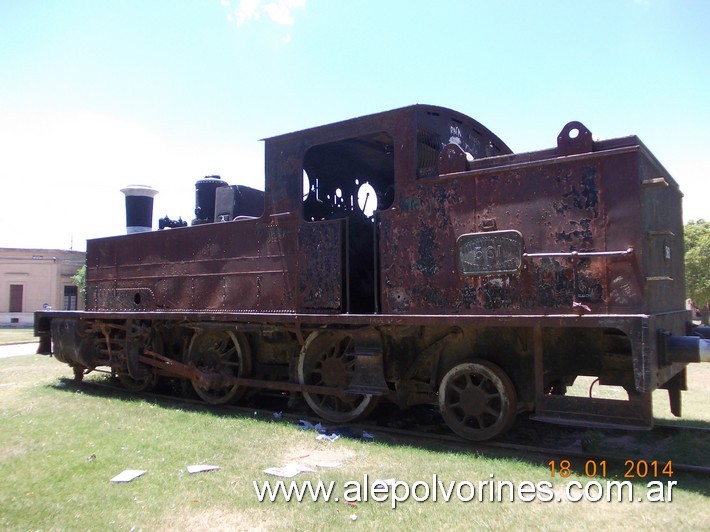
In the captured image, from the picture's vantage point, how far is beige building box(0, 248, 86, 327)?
38.4 meters

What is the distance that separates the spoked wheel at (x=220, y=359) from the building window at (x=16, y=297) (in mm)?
37121

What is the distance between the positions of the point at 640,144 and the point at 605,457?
8.98 feet

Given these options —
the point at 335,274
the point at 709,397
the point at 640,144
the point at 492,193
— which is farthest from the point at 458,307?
the point at 709,397

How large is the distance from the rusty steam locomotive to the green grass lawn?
679mm

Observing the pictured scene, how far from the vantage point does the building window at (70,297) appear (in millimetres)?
39625

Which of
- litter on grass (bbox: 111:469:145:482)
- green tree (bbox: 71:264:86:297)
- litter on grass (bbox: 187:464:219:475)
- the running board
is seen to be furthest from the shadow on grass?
green tree (bbox: 71:264:86:297)

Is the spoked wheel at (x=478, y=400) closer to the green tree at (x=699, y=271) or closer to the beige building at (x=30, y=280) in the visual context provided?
the green tree at (x=699, y=271)

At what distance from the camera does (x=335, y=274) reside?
6.32m

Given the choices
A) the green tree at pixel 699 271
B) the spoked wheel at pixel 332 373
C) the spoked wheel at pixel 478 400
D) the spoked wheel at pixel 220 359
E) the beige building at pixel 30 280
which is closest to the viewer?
the spoked wheel at pixel 478 400

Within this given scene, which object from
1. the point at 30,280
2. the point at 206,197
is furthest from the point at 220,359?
the point at 30,280

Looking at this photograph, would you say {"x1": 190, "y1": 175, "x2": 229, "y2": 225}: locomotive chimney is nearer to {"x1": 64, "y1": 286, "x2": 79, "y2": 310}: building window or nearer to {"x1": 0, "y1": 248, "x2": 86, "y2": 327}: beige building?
{"x1": 0, "y1": 248, "x2": 86, "y2": 327}: beige building

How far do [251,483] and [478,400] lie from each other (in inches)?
92.3

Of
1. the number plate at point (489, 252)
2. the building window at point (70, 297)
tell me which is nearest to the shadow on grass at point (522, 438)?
the number plate at point (489, 252)

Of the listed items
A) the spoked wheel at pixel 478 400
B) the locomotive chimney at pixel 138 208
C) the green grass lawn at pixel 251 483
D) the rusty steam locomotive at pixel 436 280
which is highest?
the locomotive chimney at pixel 138 208
